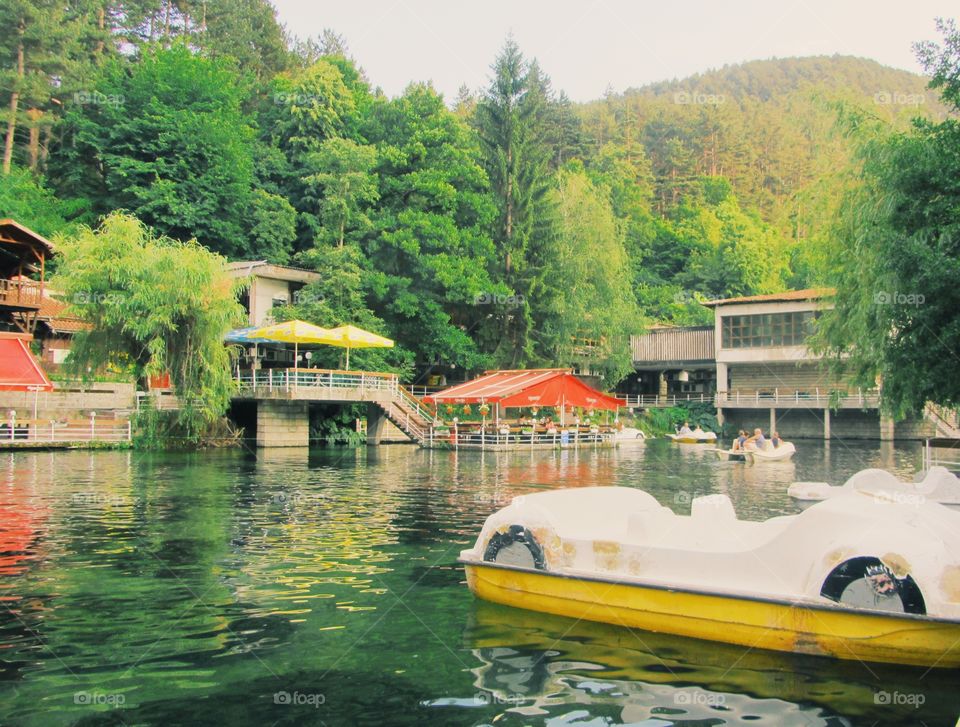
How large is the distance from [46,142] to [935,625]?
6035cm

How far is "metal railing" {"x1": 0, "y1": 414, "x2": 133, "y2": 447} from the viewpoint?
30.1 m

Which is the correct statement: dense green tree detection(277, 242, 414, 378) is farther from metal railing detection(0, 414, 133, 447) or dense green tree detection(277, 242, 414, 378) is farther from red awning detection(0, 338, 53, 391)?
red awning detection(0, 338, 53, 391)

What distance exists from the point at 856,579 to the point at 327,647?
4550 mm

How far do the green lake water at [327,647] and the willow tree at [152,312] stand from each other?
16.6 metres

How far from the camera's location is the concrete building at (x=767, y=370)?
48469 millimetres

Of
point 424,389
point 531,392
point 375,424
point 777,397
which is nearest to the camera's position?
point 531,392

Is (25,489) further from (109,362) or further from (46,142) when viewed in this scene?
(46,142)

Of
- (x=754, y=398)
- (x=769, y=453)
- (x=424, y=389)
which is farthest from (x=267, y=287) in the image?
(x=754, y=398)

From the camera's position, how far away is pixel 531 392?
3491cm

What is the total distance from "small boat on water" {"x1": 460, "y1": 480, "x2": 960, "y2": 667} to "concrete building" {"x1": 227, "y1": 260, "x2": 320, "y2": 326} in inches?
1415

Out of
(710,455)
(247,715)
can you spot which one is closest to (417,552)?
(247,715)

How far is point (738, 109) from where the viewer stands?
12025 cm

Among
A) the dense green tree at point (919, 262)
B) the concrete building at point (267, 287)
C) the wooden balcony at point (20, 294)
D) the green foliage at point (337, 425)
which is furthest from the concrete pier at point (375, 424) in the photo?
the dense green tree at point (919, 262)

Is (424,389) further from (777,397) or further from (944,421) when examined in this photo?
(944,421)
